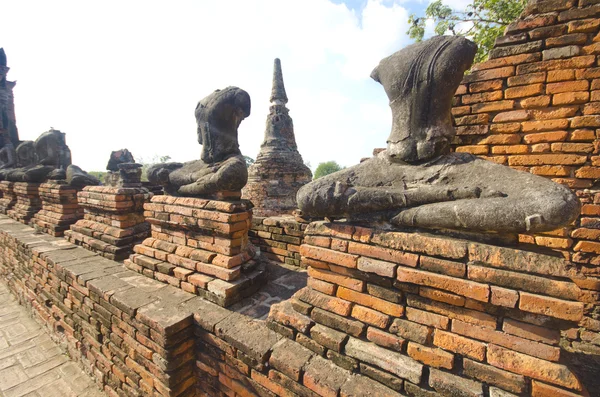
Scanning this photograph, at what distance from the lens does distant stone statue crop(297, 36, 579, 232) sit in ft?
4.36

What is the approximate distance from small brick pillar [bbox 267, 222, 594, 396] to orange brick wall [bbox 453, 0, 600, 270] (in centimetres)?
147

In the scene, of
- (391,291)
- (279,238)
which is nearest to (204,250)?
(279,238)

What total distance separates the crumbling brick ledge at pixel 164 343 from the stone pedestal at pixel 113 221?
198 millimetres

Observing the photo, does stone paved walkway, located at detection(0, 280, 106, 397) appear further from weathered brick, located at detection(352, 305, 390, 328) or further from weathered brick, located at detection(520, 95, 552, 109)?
weathered brick, located at detection(520, 95, 552, 109)

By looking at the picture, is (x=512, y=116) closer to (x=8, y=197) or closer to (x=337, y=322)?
(x=337, y=322)

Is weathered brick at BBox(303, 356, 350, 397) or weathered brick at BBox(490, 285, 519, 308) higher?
weathered brick at BBox(490, 285, 519, 308)

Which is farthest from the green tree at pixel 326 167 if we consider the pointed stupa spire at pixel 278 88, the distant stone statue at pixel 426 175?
the distant stone statue at pixel 426 175

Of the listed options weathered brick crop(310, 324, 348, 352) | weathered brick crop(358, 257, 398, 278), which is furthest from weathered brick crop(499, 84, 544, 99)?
weathered brick crop(310, 324, 348, 352)

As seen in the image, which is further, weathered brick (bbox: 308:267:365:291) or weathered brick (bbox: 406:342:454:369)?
weathered brick (bbox: 308:267:365:291)

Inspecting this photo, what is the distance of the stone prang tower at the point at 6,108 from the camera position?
11.5m

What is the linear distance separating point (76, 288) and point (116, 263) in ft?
1.36

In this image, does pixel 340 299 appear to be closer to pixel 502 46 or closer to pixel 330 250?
pixel 330 250

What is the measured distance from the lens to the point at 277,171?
971cm

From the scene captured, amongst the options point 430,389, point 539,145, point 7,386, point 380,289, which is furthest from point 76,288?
point 539,145
